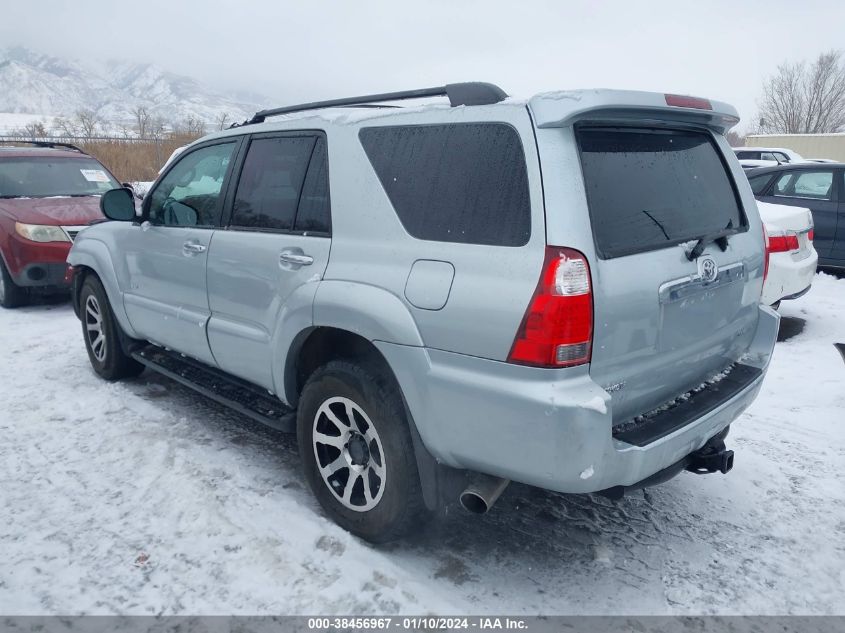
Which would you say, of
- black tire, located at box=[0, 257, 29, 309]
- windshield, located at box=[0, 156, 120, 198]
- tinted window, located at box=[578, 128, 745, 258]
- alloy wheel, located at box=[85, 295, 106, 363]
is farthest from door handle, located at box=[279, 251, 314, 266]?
windshield, located at box=[0, 156, 120, 198]

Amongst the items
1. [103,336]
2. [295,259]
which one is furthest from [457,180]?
[103,336]

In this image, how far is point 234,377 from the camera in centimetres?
379

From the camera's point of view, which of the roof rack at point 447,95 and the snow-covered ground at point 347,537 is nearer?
the roof rack at point 447,95

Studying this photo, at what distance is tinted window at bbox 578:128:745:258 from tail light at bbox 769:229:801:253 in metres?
3.23

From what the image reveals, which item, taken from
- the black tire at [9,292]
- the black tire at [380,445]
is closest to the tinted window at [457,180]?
the black tire at [380,445]

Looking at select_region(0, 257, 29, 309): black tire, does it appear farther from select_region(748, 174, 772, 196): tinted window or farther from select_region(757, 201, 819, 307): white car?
select_region(748, 174, 772, 196): tinted window

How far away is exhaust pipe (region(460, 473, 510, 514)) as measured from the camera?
95.8 inches

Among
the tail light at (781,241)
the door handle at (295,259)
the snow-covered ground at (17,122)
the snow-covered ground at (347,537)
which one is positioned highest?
the snow-covered ground at (17,122)

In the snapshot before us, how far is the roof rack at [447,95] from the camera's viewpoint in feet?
8.07

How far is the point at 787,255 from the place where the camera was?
5.90m

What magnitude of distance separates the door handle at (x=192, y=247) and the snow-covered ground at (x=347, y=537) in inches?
45.0

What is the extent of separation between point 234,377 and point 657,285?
97.3 inches

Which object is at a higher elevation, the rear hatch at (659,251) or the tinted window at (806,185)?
the rear hatch at (659,251)

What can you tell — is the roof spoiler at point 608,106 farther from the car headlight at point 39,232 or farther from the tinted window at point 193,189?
the car headlight at point 39,232
